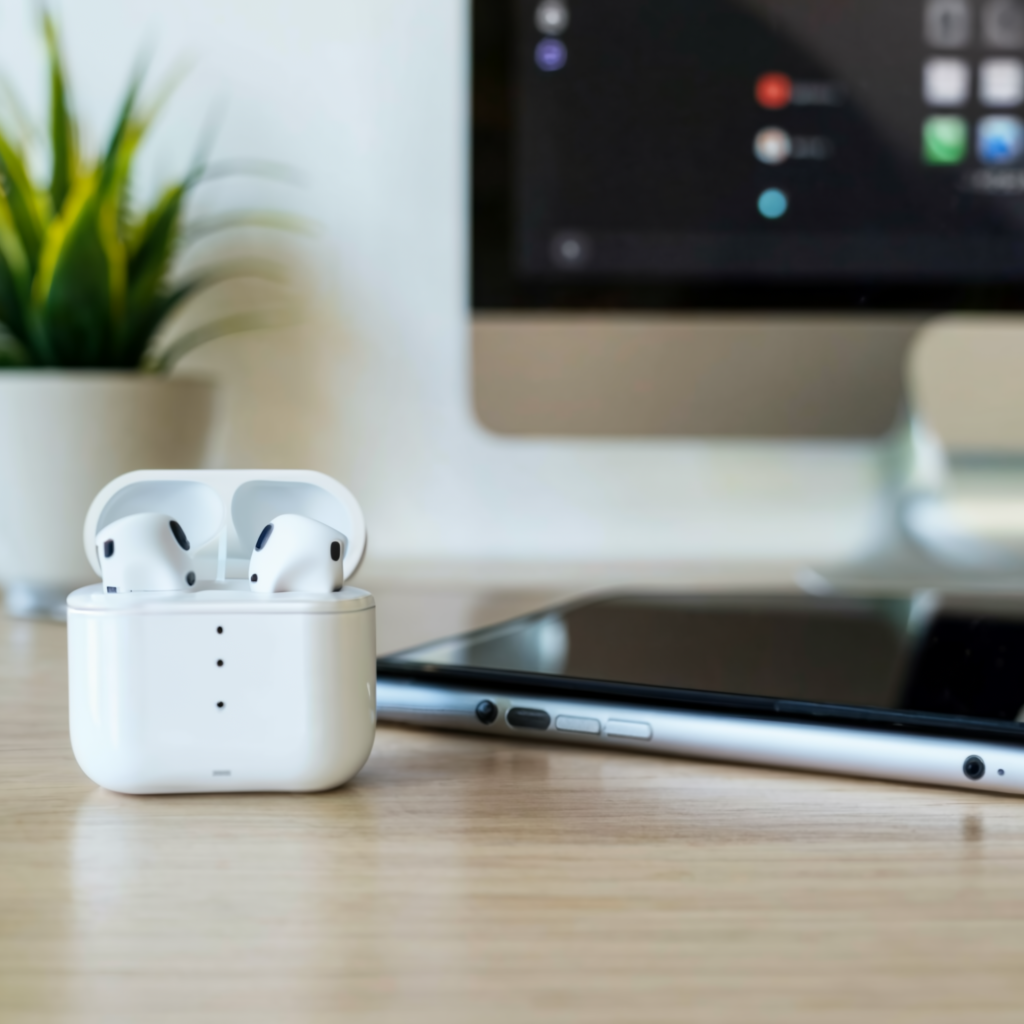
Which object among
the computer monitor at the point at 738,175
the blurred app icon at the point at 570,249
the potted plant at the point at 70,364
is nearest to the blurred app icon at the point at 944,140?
the computer monitor at the point at 738,175

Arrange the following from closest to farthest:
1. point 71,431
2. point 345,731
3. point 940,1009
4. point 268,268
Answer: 1. point 940,1009
2. point 345,731
3. point 71,431
4. point 268,268

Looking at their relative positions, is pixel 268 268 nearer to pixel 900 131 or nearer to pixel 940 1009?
pixel 900 131

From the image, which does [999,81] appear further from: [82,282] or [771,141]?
[82,282]

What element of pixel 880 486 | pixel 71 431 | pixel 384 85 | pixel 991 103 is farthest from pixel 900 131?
pixel 71 431

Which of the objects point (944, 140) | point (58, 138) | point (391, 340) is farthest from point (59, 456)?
point (944, 140)

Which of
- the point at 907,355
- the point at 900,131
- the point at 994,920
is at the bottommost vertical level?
the point at 994,920

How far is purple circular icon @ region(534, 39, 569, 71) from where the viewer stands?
0.64 metres

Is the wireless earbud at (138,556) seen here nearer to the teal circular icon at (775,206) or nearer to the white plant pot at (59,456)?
the white plant pot at (59,456)

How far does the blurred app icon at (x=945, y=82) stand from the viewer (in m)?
0.64

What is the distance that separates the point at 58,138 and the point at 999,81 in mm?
556

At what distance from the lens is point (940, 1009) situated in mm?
172

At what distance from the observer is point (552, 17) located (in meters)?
0.64

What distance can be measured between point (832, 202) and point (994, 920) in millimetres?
512

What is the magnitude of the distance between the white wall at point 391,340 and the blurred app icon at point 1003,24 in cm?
30
